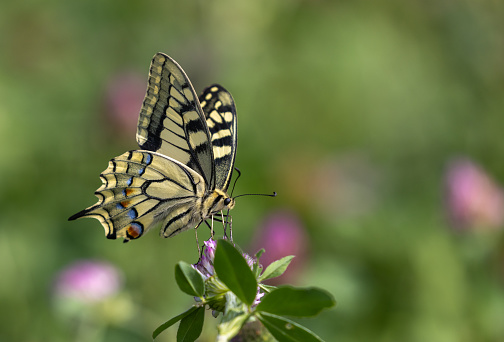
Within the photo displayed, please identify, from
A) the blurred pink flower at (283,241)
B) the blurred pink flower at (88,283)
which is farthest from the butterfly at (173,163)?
the blurred pink flower at (283,241)

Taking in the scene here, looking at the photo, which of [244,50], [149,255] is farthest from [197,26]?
[149,255]

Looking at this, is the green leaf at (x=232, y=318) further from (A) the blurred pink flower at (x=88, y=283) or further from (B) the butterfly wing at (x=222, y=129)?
(A) the blurred pink flower at (x=88, y=283)

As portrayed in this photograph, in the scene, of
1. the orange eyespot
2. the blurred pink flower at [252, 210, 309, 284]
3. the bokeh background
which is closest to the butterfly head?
the orange eyespot

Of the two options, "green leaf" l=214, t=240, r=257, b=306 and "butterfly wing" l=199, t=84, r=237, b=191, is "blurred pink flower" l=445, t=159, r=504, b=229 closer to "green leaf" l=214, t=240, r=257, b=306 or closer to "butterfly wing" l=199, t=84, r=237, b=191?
"butterfly wing" l=199, t=84, r=237, b=191

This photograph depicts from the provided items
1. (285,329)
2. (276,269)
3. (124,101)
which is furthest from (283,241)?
(285,329)

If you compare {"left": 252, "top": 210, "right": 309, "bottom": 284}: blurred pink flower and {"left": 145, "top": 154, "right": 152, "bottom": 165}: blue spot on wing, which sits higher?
{"left": 145, "top": 154, "right": 152, "bottom": 165}: blue spot on wing

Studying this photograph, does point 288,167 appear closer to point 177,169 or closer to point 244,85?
point 244,85
